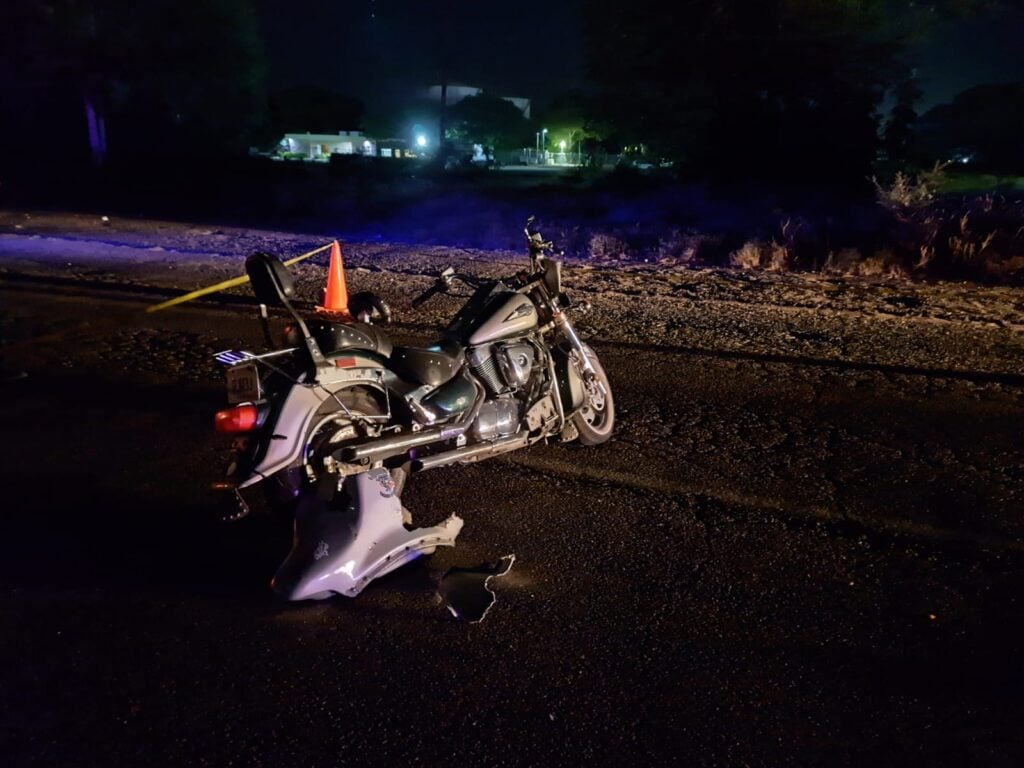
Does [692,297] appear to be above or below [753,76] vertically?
below

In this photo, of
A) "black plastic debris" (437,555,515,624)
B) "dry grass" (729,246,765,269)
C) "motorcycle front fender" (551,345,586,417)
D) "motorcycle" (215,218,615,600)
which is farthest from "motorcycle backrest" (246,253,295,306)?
"dry grass" (729,246,765,269)

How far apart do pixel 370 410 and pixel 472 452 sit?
695 millimetres

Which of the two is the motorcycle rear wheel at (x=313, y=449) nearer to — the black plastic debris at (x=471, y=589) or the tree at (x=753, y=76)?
the black plastic debris at (x=471, y=589)

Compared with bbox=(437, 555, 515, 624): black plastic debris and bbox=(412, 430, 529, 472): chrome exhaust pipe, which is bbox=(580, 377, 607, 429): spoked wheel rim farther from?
bbox=(437, 555, 515, 624): black plastic debris

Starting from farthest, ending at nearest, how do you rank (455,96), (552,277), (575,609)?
(455,96) → (552,277) → (575,609)

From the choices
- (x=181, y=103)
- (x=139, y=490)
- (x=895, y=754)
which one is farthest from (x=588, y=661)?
(x=181, y=103)

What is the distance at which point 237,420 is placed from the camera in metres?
3.67

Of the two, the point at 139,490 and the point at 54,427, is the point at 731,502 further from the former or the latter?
the point at 54,427

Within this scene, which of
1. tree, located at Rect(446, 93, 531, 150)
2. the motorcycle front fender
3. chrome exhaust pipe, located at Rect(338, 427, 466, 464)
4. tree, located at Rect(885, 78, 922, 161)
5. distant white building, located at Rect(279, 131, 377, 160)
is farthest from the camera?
tree, located at Rect(446, 93, 531, 150)

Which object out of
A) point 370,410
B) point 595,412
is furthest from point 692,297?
point 370,410

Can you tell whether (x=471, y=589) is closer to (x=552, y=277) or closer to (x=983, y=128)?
(x=552, y=277)

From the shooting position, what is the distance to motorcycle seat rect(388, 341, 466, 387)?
431 cm

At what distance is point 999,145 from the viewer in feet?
135

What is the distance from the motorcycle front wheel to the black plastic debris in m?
1.54
